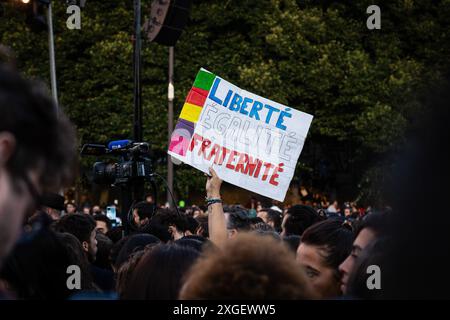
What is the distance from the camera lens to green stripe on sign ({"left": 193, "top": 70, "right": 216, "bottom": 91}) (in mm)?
6711

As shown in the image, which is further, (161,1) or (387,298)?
(161,1)

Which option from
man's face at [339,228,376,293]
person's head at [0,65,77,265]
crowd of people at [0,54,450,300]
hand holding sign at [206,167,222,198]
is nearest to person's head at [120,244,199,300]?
crowd of people at [0,54,450,300]

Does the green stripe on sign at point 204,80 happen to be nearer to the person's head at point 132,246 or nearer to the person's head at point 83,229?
the person's head at point 83,229

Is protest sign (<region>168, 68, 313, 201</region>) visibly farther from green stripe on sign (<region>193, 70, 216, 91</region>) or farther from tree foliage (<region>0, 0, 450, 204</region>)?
tree foliage (<region>0, 0, 450, 204</region>)

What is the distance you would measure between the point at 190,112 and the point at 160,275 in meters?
4.07

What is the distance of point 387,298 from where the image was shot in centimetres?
134

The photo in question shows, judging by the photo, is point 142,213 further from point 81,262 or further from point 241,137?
point 81,262

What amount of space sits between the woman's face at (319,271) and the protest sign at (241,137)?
235cm

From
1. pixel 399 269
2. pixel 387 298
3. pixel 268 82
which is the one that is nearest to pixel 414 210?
pixel 399 269

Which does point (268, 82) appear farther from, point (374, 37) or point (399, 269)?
point (399, 269)

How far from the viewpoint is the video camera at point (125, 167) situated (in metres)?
6.07

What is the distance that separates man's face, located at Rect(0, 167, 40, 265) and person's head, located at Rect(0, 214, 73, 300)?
80cm

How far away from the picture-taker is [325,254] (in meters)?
3.88
